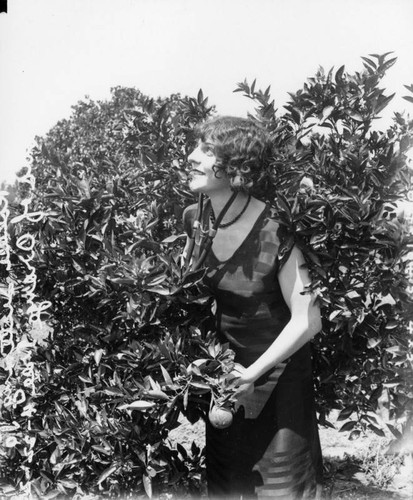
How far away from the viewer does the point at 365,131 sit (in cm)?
253

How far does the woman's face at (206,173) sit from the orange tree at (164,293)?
0.72 feet

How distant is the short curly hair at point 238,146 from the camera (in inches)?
82.7

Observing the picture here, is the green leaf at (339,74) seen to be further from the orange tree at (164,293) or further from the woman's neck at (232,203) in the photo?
the woman's neck at (232,203)

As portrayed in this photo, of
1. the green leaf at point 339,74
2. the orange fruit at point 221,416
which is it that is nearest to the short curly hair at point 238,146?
the green leaf at point 339,74

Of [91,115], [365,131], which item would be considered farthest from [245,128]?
[91,115]

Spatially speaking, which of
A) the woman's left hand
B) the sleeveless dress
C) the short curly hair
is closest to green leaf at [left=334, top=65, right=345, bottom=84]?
the short curly hair

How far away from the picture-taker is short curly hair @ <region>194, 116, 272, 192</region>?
2102 millimetres

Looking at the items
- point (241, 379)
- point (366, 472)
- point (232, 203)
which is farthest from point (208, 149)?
point (366, 472)

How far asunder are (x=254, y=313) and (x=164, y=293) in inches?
13.5

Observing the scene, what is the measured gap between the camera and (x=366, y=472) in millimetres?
3395

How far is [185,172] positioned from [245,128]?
0.50 metres

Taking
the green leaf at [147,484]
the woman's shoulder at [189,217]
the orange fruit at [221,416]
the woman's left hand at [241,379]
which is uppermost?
the woman's shoulder at [189,217]

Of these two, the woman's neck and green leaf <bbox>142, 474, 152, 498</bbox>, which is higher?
the woman's neck

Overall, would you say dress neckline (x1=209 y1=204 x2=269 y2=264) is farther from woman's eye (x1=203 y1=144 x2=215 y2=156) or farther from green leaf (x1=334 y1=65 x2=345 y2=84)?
green leaf (x1=334 y1=65 x2=345 y2=84)
